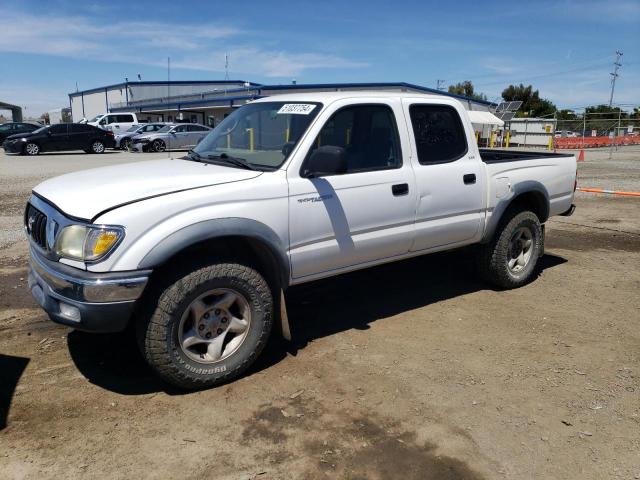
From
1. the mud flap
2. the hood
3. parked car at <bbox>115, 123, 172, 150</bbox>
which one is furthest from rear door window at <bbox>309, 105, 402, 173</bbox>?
parked car at <bbox>115, 123, 172, 150</bbox>

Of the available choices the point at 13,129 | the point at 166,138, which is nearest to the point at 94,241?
the point at 166,138

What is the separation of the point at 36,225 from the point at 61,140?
25.3 m

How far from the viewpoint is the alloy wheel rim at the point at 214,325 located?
11.6ft

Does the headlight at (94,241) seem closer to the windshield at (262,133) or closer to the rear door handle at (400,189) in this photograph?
the windshield at (262,133)

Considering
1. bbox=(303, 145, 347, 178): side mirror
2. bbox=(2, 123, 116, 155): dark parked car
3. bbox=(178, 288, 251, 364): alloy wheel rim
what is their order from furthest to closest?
bbox=(2, 123, 116, 155): dark parked car, bbox=(303, 145, 347, 178): side mirror, bbox=(178, 288, 251, 364): alloy wheel rim

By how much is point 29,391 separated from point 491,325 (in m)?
3.62

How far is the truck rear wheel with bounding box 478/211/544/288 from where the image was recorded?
5.47 m

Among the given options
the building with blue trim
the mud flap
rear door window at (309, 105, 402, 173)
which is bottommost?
the mud flap

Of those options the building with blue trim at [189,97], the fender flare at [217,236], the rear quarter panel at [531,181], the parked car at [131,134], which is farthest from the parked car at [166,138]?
the fender flare at [217,236]

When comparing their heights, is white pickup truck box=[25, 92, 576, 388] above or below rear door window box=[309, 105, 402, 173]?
below

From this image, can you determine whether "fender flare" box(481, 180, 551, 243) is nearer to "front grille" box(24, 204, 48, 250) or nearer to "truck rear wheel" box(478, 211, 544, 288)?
"truck rear wheel" box(478, 211, 544, 288)

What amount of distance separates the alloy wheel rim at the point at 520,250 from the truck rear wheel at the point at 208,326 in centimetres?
304

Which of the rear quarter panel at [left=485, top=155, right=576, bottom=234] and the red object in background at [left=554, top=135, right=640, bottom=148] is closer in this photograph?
the rear quarter panel at [left=485, top=155, right=576, bottom=234]

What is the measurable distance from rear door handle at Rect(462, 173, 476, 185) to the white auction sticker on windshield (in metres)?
1.61
